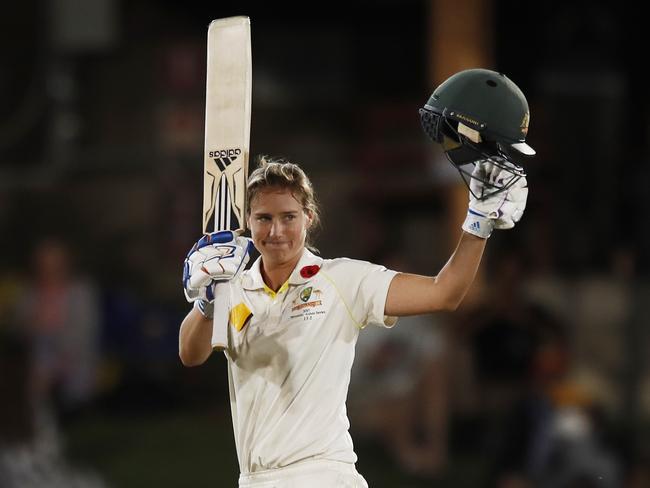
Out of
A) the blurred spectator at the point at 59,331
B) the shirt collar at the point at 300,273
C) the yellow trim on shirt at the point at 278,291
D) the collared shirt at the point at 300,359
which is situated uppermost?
the shirt collar at the point at 300,273

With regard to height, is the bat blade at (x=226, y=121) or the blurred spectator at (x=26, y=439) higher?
the bat blade at (x=226, y=121)

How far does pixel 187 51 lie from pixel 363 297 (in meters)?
5.16

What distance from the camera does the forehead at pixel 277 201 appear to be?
2648 millimetres

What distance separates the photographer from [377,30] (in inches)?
344

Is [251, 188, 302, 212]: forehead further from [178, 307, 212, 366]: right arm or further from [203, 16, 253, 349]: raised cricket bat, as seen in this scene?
[178, 307, 212, 366]: right arm

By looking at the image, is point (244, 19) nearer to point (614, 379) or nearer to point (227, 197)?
point (227, 197)

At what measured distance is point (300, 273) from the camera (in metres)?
2.70

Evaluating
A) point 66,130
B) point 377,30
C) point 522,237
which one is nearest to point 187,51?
point 66,130

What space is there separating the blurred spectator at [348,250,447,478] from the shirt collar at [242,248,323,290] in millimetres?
3056

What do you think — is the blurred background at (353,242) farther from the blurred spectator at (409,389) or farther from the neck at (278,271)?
the neck at (278,271)

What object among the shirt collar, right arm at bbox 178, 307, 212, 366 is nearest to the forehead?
the shirt collar

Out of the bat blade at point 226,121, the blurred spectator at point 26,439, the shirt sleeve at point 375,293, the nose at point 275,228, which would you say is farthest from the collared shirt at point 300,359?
the blurred spectator at point 26,439

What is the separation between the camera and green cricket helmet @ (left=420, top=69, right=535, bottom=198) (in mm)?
2531

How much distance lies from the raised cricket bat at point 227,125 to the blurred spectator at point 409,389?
3.04 meters
